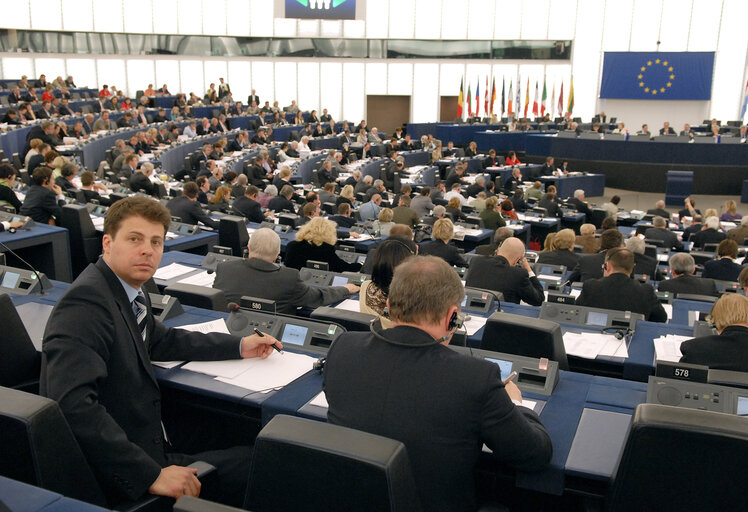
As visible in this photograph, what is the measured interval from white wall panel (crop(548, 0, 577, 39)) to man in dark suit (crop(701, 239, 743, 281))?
20.5 m

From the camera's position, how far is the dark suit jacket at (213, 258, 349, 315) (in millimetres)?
4199

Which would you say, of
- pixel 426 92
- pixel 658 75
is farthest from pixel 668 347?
pixel 426 92

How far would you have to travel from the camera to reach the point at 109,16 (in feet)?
81.0

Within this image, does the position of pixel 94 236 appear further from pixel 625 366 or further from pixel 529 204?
pixel 529 204

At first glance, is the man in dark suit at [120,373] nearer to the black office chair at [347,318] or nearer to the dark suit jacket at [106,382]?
the dark suit jacket at [106,382]

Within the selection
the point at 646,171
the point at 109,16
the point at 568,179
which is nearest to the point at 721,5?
the point at 646,171

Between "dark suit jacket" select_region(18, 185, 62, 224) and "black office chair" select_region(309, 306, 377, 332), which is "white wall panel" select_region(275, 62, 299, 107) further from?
"black office chair" select_region(309, 306, 377, 332)

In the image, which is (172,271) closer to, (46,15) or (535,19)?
(46,15)

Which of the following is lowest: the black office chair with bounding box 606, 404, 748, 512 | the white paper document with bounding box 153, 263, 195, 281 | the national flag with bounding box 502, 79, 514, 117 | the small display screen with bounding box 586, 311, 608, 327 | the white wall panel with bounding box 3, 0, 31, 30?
the white paper document with bounding box 153, 263, 195, 281

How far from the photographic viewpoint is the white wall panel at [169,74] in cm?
2580

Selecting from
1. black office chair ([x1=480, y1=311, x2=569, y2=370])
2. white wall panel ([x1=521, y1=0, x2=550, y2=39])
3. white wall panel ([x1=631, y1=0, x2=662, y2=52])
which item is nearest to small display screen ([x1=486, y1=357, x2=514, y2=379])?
black office chair ([x1=480, y1=311, x2=569, y2=370])

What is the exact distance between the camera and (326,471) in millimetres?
1567

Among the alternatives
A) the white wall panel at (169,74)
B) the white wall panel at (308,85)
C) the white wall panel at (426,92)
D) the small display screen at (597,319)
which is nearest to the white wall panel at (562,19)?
the white wall panel at (426,92)

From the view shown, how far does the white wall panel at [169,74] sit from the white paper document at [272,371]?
82.6ft
